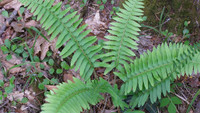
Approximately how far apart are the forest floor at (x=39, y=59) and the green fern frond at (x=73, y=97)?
0.50m

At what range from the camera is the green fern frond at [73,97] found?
184cm

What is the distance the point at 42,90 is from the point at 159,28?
6.80 feet

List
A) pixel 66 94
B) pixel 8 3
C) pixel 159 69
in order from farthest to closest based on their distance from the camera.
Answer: pixel 8 3, pixel 159 69, pixel 66 94

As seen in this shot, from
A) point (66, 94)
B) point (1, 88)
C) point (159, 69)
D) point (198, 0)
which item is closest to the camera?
point (66, 94)

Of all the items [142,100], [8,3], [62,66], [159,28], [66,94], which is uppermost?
[8,3]

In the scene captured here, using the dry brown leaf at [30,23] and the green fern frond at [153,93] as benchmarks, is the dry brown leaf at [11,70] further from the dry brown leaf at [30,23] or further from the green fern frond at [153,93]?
the green fern frond at [153,93]

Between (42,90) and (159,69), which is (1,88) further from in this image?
(159,69)

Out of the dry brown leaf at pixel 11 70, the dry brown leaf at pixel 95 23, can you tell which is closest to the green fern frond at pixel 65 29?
the dry brown leaf at pixel 95 23

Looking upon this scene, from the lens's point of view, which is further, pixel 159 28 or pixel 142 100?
pixel 159 28

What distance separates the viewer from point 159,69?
217cm

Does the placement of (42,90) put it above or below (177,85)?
above

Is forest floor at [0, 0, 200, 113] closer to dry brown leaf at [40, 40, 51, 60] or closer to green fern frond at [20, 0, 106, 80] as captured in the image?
dry brown leaf at [40, 40, 51, 60]

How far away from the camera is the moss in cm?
299

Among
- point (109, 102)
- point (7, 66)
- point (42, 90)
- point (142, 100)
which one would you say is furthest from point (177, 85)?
point (7, 66)
